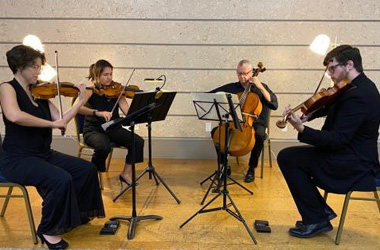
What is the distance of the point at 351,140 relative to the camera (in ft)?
7.36

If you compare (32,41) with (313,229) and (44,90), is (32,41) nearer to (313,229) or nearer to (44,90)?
(44,90)

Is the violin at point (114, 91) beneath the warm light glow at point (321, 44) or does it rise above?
beneath

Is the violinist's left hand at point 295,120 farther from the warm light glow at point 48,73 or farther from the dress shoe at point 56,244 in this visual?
the warm light glow at point 48,73

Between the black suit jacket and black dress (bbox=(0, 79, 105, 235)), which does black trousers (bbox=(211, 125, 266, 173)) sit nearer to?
the black suit jacket

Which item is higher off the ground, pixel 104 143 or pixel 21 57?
pixel 21 57

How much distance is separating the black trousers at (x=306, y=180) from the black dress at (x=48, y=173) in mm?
1415

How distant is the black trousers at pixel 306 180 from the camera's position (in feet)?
7.66

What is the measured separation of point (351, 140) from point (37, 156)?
2.12 m

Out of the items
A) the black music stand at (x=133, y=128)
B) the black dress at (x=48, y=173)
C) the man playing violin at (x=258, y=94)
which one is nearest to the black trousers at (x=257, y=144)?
the man playing violin at (x=258, y=94)

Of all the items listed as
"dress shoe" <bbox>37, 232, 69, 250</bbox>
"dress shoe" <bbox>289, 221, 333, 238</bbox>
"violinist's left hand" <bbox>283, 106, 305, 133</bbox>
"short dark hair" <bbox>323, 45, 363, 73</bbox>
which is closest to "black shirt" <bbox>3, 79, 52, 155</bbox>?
"dress shoe" <bbox>37, 232, 69, 250</bbox>

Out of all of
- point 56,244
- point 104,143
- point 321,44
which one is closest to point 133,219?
point 56,244

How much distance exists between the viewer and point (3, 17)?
410 centimetres

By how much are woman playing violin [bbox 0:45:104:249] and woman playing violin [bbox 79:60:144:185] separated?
719 millimetres

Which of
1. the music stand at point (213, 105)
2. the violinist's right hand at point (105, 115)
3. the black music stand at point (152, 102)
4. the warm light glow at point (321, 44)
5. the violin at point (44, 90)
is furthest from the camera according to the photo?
the warm light glow at point (321, 44)
